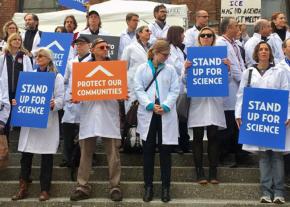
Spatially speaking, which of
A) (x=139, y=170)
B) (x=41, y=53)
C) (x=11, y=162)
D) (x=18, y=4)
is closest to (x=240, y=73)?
(x=139, y=170)

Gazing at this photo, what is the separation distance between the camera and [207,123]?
717 cm

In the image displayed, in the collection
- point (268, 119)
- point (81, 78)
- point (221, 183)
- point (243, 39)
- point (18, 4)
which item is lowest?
point (221, 183)

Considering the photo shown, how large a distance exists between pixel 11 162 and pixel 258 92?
3877 mm

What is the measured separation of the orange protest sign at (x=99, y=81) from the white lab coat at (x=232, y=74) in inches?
61.6

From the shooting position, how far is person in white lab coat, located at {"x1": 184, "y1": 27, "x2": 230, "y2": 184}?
23.7 ft

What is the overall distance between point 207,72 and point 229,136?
41.0 inches

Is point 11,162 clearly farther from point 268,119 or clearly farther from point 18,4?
point 18,4

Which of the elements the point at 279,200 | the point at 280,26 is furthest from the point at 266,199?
the point at 280,26

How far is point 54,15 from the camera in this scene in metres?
13.4

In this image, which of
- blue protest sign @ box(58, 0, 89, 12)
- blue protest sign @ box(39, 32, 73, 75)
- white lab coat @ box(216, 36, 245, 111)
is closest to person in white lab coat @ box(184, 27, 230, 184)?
white lab coat @ box(216, 36, 245, 111)

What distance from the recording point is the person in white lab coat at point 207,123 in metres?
7.21

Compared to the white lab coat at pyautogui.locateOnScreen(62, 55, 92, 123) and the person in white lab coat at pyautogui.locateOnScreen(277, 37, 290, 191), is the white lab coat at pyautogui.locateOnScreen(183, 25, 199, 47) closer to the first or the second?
the person in white lab coat at pyautogui.locateOnScreen(277, 37, 290, 191)

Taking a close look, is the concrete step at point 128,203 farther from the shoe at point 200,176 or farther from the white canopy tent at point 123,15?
the white canopy tent at point 123,15

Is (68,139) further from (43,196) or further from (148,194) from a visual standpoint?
(148,194)
